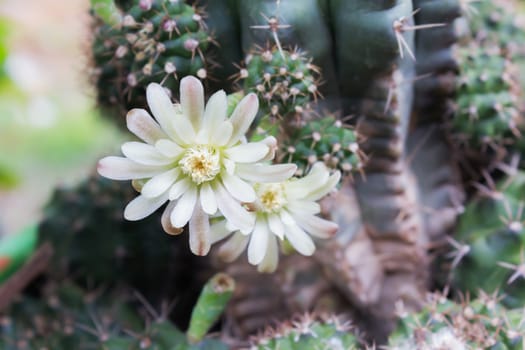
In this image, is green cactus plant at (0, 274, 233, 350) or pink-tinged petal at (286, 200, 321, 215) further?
green cactus plant at (0, 274, 233, 350)

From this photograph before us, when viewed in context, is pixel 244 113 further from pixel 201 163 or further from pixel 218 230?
pixel 218 230

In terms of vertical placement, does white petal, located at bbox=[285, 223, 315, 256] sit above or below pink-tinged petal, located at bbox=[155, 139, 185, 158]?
below

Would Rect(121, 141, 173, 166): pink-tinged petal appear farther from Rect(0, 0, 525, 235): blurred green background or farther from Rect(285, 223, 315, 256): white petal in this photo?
Rect(0, 0, 525, 235): blurred green background

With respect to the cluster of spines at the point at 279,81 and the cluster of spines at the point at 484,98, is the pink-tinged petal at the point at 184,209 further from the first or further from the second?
the cluster of spines at the point at 484,98

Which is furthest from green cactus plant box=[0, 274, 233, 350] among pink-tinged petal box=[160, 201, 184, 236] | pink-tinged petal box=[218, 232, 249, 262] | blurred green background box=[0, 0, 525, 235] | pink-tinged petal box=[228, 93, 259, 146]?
blurred green background box=[0, 0, 525, 235]

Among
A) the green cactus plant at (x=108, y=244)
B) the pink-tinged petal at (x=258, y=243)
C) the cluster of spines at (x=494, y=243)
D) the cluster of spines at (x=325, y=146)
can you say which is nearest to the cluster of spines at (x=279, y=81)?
the cluster of spines at (x=325, y=146)

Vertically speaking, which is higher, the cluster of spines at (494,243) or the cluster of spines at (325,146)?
the cluster of spines at (325,146)
